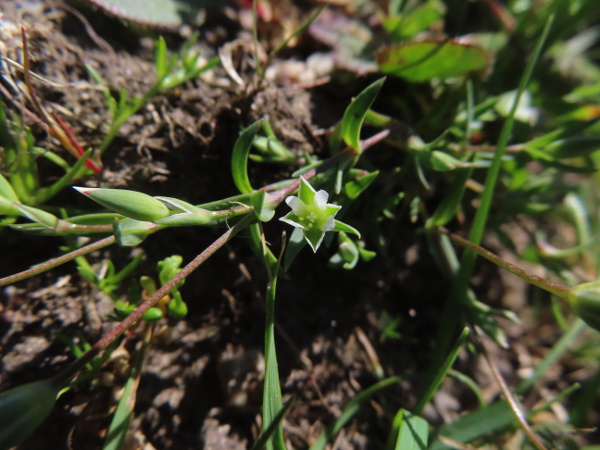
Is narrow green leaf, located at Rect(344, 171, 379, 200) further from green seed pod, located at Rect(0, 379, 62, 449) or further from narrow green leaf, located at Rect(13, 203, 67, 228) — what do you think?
green seed pod, located at Rect(0, 379, 62, 449)

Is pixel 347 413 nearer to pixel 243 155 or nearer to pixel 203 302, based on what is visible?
pixel 203 302

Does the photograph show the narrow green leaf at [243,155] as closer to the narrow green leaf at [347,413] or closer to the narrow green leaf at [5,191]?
the narrow green leaf at [5,191]

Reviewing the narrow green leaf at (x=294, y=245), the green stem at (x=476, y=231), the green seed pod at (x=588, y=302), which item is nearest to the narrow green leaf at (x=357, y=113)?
the narrow green leaf at (x=294, y=245)

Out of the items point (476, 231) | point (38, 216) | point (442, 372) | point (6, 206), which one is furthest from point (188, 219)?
point (476, 231)

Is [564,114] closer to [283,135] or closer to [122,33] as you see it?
[283,135]

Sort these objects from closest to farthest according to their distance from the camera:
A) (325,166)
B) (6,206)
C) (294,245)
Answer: (6,206) → (294,245) → (325,166)
